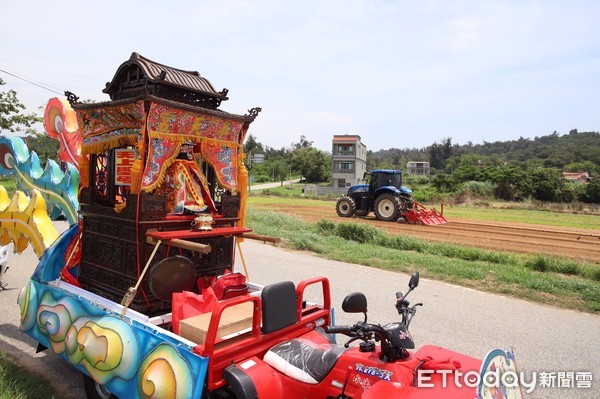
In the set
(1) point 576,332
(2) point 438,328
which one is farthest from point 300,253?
(1) point 576,332

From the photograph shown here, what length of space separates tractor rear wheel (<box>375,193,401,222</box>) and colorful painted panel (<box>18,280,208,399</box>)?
52.7 feet

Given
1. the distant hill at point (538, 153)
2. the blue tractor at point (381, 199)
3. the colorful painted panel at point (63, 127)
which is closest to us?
the colorful painted panel at point (63, 127)

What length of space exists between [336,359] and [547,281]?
22.0ft

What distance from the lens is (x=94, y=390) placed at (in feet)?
12.3

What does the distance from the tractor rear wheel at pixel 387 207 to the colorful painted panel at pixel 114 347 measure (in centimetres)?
1607

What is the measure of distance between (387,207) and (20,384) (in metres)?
17.0

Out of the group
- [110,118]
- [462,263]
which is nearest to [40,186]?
[110,118]

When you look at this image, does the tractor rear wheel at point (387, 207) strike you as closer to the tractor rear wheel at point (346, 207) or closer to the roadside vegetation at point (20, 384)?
the tractor rear wheel at point (346, 207)

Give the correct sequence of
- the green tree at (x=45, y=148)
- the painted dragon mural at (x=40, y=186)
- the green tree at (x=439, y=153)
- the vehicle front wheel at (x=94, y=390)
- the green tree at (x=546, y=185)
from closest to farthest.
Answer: the vehicle front wheel at (x=94, y=390) < the painted dragon mural at (x=40, y=186) < the green tree at (x=45, y=148) < the green tree at (x=546, y=185) < the green tree at (x=439, y=153)

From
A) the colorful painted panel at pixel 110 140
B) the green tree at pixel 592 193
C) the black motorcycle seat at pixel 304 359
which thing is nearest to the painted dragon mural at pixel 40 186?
the colorful painted panel at pixel 110 140

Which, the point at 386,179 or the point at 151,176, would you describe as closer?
the point at 151,176

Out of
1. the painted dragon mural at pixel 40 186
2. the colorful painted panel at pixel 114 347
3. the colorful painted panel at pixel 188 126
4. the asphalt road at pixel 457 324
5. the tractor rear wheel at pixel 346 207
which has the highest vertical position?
the colorful painted panel at pixel 188 126

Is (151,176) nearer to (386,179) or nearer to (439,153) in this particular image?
(386,179)

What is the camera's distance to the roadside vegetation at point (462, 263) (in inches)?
295
